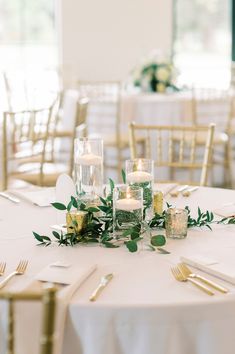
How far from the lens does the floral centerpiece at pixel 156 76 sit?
20.4 feet

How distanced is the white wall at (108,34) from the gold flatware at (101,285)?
19.6 ft

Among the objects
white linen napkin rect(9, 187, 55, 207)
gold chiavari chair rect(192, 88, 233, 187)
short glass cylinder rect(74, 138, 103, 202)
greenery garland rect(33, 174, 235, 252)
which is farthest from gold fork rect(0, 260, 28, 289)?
gold chiavari chair rect(192, 88, 233, 187)

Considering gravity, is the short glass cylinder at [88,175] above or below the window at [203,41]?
below

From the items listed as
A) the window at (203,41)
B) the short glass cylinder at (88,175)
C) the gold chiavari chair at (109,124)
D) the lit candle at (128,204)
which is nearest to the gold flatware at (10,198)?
the short glass cylinder at (88,175)

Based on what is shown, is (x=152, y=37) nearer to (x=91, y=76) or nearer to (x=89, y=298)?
(x=91, y=76)

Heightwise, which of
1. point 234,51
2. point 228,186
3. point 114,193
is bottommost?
point 228,186

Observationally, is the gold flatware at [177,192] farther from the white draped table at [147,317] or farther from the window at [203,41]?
the window at [203,41]

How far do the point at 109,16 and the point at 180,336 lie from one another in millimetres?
6400

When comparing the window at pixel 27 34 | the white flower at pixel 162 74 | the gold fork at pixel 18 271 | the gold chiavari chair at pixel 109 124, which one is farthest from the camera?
the window at pixel 27 34

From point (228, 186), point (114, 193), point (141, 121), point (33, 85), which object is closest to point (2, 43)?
point (33, 85)

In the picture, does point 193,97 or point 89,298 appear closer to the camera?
point 89,298

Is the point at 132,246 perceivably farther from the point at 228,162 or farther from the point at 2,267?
the point at 228,162

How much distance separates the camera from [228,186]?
621cm

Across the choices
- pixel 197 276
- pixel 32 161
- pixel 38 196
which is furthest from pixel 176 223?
pixel 32 161
